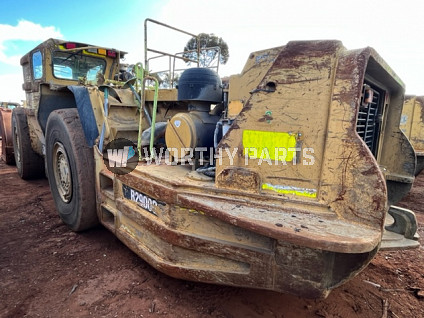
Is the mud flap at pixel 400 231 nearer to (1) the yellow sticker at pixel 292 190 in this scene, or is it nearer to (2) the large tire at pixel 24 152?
(1) the yellow sticker at pixel 292 190

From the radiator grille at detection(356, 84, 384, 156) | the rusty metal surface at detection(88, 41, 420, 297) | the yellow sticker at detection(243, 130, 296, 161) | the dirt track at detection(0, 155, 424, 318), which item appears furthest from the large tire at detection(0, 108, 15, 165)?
the radiator grille at detection(356, 84, 384, 156)

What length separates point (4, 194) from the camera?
450cm

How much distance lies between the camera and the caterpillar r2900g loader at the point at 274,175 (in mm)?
1474

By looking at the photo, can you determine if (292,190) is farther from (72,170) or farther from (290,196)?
(72,170)

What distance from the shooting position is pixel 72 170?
111 inches

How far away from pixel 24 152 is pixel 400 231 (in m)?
5.60

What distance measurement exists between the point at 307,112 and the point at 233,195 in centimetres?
65

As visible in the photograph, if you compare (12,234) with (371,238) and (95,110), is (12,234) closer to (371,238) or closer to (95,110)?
(95,110)

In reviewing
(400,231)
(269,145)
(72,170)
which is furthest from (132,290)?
(400,231)

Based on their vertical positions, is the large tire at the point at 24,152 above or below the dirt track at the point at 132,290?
above

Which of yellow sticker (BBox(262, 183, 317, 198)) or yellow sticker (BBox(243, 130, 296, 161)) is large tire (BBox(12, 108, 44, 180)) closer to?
yellow sticker (BBox(243, 130, 296, 161))

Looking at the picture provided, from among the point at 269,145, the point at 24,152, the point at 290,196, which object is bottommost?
the point at 24,152

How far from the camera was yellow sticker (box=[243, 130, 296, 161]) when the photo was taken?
5.31ft

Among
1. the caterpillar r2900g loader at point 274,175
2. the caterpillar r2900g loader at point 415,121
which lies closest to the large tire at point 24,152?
the caterpillar r2900g loader at point 274,175
